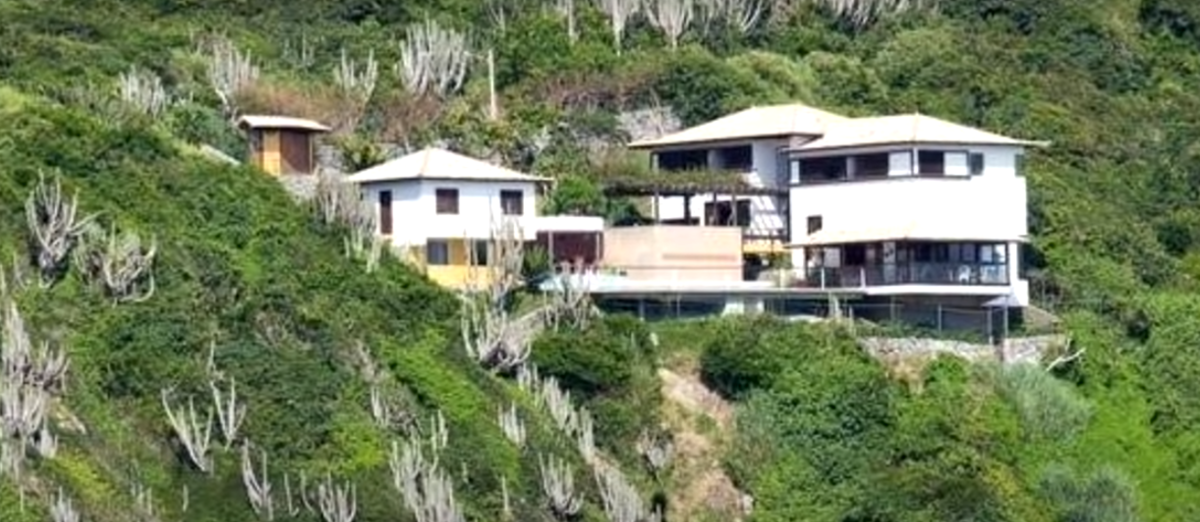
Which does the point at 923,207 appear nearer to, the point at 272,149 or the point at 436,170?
the point at 436,170

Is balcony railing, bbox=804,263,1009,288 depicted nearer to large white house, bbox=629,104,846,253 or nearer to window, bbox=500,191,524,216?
large white house, bbox=629,104,846,253

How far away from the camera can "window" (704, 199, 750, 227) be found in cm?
7569

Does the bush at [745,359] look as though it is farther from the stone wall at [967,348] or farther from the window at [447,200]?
the window at [447,200]

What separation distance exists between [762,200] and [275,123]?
10.8 metres

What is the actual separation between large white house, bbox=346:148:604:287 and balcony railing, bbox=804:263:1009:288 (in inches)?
201

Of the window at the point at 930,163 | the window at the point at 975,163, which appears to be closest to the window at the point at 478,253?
the window at the point at 930,163

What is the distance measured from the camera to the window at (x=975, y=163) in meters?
73.5

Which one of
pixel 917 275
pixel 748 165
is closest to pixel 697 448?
pixel 917 275

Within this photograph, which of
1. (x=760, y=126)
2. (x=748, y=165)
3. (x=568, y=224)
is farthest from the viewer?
(x=748, y=165)

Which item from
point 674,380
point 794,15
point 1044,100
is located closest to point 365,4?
point 794,15

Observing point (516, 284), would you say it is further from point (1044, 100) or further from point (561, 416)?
point (1044, 100)

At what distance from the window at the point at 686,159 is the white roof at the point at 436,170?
4.77 metres

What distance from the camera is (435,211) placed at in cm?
7231

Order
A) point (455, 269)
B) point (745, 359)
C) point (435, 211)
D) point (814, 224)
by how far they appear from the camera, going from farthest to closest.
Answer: point (814, 224) < point (435, 211) < point (455, 269) < point (745, 359)
